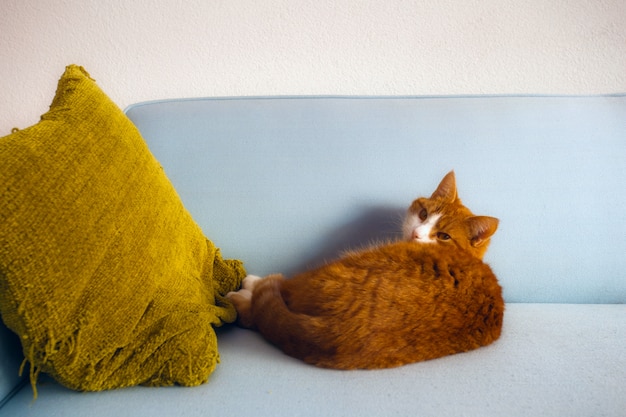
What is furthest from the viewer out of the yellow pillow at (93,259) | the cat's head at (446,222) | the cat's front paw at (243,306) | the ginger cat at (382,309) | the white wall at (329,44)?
the white wall at (329,44)

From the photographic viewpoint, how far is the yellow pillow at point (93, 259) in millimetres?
722

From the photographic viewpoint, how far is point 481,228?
1.18 m

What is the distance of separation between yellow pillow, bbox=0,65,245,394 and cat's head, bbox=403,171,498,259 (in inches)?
23.3

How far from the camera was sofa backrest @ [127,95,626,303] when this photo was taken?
4.21 ft

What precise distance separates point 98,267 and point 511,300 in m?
1.08

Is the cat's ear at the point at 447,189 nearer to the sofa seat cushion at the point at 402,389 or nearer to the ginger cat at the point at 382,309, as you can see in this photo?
the ginger cat at the point at 382,309

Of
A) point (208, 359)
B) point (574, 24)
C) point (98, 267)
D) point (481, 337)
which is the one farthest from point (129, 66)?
point (574, 24)

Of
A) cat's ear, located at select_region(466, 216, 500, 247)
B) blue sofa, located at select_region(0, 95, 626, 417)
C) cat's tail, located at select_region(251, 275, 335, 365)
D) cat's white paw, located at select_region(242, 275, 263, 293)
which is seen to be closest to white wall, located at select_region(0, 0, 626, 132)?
blue sofa, located at select_region(0, 95, 626, 417)

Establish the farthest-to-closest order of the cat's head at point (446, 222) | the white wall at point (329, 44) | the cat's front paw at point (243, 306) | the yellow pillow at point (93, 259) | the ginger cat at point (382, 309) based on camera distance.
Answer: the white wall at point (329, 44), the cat's head at point (446, 222), the cat's front paw at point (243, 306), the ginger cat at point (382, 309), the yellow pillow at point (93, 259)

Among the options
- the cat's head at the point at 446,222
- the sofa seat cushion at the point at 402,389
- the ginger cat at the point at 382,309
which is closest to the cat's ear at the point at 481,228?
the cat's head at the point at 446,222

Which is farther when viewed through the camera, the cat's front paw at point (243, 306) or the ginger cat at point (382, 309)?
the cat's front paw at point (243, 306)

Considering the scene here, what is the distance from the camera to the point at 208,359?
85cm

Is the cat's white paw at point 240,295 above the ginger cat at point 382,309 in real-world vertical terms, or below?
below

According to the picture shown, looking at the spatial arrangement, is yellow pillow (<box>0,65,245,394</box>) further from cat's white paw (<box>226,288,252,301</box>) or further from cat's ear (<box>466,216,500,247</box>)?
cat's ear (<box>466,216,500,247</box>)
